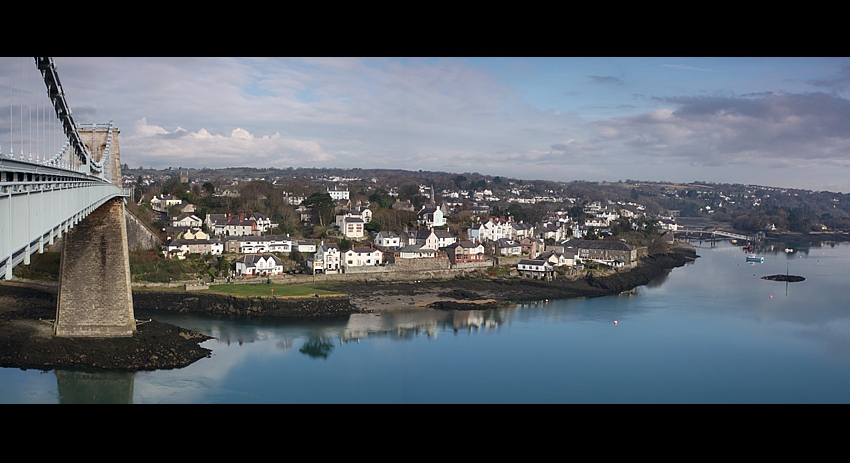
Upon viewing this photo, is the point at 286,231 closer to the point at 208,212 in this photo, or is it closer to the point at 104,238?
the point at 208,212

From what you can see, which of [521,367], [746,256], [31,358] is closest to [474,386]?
[521,367]

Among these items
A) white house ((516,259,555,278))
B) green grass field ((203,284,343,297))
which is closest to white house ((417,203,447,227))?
white house ((516,259,555,278))

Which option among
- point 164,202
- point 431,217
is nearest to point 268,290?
point 431,217

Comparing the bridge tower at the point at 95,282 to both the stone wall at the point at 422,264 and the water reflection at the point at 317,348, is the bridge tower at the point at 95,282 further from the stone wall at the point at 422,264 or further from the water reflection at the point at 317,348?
the stone wall at the point at 422,264

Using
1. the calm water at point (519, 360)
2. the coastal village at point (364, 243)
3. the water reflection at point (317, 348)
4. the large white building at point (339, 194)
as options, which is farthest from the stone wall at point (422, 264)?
the large white building at point (339, 194)

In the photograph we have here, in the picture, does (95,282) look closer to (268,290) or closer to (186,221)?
(268,290)

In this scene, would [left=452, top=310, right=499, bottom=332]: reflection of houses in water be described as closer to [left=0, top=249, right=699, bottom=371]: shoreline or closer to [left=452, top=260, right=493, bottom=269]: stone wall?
[left=0, top=249, right=699, bottom=371]: shoreline
